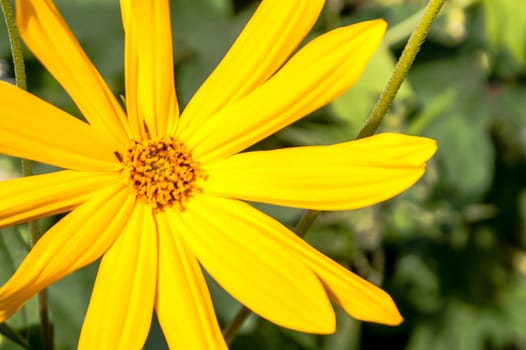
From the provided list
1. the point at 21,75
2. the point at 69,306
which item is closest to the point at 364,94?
the point at 69,306

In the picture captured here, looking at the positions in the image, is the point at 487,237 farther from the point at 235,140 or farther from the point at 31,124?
the point at 31,124

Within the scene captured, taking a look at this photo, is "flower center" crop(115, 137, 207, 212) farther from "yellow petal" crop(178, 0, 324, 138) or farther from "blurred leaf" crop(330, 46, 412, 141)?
"blurred leaf" crop(330, 46, 412, 141)

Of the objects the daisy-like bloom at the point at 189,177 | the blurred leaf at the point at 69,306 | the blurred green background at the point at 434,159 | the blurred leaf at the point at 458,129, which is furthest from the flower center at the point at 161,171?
the blurred leaf at the point at 458,129

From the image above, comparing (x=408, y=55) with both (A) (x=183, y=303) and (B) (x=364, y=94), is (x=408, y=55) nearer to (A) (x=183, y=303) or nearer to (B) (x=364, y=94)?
(A) (x=183, y=303)

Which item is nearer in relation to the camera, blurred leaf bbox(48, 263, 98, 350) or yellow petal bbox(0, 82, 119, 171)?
yellow petal bbox(0, 82, 119, 171)

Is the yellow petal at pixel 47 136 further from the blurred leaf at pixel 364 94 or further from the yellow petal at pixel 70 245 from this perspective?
the blurred leaf at pixel 364 94

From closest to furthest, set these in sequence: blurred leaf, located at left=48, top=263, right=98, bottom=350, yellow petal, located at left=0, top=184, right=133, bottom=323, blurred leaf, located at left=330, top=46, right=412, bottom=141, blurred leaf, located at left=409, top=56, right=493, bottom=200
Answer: yellow petal, located at left=0, top=184, right=133, bottom=323 → blurred leaf, located at left=48, top=263, right=98, bottom=350 → blurred leaf, located at left=330, top=46, right=412, bottom=141 → blurred leaf, located at left=409, top=56, right=493, bottom=200

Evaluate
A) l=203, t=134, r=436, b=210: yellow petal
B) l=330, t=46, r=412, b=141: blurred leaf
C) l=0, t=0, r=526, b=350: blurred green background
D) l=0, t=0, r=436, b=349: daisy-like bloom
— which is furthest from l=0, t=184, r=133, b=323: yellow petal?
l=330, t=46, r=412, b=141: blurred leaf

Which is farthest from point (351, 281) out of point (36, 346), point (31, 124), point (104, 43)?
point (104, 43)
